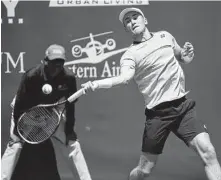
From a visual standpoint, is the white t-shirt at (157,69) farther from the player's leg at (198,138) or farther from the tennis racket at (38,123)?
the tennis racket at (38,123)

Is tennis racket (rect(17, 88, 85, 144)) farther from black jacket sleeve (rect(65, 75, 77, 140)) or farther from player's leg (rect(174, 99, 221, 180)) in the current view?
player's leg (rect(174, 99, 221, 180))

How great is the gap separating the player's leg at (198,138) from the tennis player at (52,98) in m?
1.09

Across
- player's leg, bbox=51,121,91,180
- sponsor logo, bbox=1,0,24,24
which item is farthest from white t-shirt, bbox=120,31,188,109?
sponsor logo, bbox=1,0,24,24

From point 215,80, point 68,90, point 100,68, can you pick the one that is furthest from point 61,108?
point 215,80

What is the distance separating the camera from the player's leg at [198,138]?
4.02 metres

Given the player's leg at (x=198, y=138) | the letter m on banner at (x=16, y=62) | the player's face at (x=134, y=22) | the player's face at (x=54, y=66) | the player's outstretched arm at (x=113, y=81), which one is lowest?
the player's leg at (x=198, y=138)

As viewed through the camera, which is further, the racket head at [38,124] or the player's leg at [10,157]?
the player's leg at [10,157]

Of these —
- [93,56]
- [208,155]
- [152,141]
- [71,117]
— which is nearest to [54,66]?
[93,56]

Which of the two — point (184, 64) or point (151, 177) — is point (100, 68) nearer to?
point (184, 64)

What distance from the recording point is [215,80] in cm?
479

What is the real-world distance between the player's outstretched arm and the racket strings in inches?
29.8

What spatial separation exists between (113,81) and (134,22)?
704 millimetres

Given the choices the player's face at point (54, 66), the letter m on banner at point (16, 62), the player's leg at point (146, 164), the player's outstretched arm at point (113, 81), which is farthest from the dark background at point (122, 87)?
the player's outstretched arm at point (113, 81)

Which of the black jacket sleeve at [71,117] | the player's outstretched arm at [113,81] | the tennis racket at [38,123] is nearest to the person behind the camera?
the player's outstretched arm at [113,81]
